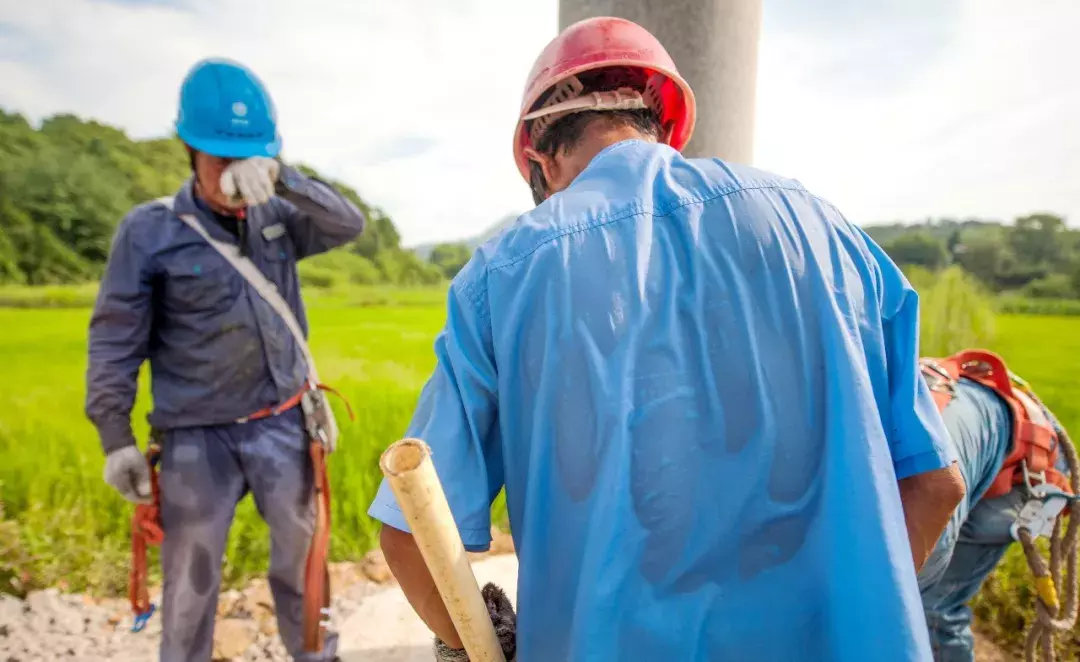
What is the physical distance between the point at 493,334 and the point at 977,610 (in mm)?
3799

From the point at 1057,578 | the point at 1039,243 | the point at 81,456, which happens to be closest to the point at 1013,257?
the point at 1039,243

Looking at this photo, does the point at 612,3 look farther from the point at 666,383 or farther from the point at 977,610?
the point at 977,610

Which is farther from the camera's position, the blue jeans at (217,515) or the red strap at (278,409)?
the red strap at (278,409)

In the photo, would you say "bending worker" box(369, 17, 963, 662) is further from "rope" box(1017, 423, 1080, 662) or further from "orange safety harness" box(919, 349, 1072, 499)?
"rope" box(1017, 423, 1080, 662)

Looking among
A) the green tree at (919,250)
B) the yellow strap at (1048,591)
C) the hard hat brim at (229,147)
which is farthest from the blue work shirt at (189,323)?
the green tree at (919,250)

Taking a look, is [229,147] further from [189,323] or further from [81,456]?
[81,456]

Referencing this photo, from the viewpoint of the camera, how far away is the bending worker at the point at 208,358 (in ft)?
8.15

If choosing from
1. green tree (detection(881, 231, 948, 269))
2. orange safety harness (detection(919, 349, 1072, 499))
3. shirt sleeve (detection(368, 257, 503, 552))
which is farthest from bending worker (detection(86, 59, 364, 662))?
green tree (detection(881, 231, 948, 269))

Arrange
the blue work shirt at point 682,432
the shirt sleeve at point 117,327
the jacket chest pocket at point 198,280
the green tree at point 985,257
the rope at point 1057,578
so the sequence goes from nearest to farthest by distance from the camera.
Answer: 1. the blue work shirt at point 682,432
2. the rope at point 1057,578
3. the shirt sleeve at point 117,327
4. the jacket chest pocket at point 198,280
5. the green tree at point 985,257

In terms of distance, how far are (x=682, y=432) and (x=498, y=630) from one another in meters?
0.54

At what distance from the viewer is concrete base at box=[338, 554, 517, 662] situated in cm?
314

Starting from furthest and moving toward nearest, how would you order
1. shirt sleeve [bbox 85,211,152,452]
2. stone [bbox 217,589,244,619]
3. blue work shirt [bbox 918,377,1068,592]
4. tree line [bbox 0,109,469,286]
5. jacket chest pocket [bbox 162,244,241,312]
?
tree line [bbox 0,109,469,286] → stone [bbox 217,589,244,619] → jacket chest pocket [bbox 162,244,241,312] → shirt sleeve [bbox 85,211,152,452] → blue work shirt [bbox 918,377,1068,592]

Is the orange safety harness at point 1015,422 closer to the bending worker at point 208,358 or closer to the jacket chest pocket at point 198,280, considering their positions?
the bending worker at point 208,358

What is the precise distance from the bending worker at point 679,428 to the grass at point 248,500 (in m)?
3.20
